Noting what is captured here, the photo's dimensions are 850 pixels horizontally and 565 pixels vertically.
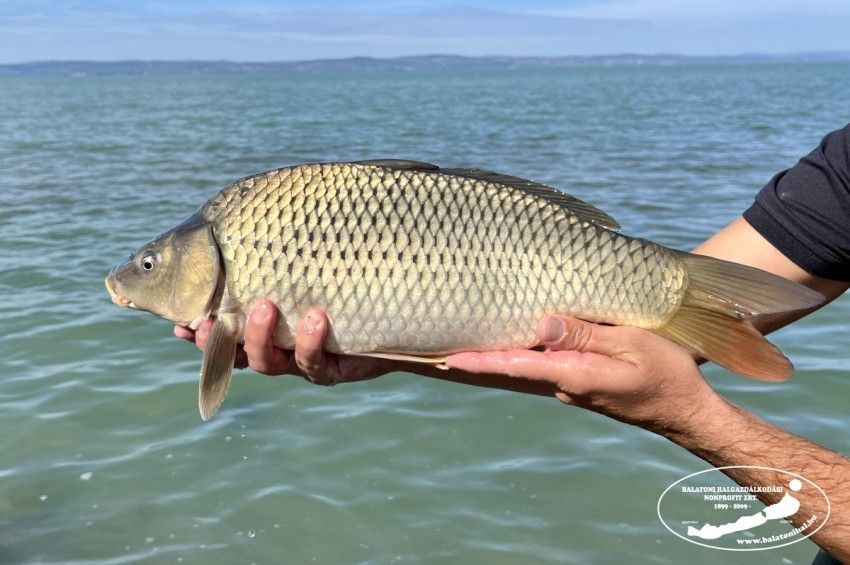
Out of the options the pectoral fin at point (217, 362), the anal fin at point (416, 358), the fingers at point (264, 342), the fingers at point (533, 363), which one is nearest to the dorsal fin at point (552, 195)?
the fingers at point (533, 363)

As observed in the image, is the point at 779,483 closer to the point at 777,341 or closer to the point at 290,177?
the point at 290,177

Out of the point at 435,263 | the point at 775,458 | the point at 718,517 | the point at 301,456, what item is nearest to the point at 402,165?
the point at 435,263

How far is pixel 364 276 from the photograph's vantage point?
263 centimetres

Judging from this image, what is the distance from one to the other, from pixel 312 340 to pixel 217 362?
326 mm

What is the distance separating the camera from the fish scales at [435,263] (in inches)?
102

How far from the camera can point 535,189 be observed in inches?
106

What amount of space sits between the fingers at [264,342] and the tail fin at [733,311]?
1.10 metres

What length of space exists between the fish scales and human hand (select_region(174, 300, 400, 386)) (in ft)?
0.12

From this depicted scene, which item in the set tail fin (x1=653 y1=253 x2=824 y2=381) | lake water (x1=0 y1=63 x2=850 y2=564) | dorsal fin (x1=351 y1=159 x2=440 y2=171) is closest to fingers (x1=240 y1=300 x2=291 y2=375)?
dorsal fin (x1=351 y1=159 x2=440 y2=171)

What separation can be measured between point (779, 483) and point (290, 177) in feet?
5.28

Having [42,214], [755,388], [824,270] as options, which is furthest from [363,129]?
[824,270]

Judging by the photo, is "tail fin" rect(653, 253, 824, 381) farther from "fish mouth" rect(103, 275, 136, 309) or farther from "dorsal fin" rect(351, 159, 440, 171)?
"fish mouth" rect(103, 275, 136, 309)

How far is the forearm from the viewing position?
243 cm

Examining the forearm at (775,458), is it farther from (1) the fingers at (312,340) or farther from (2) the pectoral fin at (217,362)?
(2) the pectoral fin at (217,362)
